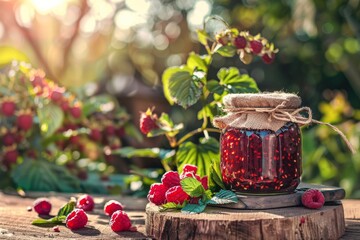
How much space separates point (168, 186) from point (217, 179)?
0.41 feet

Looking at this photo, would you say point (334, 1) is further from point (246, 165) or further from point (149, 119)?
point (246, 165)

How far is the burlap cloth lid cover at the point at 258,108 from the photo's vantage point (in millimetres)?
1391

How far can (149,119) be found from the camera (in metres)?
1.83

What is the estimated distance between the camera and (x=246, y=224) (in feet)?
4.17

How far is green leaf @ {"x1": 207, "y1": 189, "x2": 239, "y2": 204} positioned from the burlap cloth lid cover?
15 cm

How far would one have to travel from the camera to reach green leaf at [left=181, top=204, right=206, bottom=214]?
1.35 metres

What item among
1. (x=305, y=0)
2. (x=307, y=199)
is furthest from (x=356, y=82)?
(x=307, y=199)

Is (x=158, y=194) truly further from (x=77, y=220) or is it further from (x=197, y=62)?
(x=197, y=62)

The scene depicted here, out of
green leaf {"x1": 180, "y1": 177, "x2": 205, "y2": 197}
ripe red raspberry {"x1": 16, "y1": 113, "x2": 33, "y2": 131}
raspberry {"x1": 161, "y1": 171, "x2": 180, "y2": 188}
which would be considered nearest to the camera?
green leaf {"x1": 180, "y1": 177, "x2": 205, "y2": 197}

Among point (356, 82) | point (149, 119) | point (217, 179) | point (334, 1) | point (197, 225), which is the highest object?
point (334, 1)

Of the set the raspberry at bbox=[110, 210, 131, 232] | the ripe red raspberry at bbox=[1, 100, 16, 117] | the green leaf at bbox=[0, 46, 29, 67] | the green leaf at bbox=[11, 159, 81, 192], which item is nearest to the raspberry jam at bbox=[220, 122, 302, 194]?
the raspberry at bbox=[110, 210, 131, 232]

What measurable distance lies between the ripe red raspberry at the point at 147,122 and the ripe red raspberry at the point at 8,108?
0.84m

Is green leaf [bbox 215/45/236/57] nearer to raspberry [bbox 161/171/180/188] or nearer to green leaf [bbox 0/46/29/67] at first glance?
raspberry [bbox 161/171/180/188]

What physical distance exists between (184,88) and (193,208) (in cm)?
49
